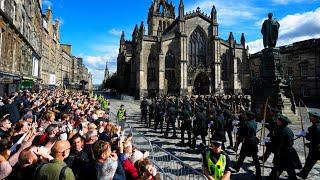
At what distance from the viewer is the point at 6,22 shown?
55.6 feet

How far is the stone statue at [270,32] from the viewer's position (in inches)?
705

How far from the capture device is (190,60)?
166 feet

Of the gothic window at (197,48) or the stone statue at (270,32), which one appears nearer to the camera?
the stone statue at (270,32)

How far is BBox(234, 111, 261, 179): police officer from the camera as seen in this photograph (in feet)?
24.4

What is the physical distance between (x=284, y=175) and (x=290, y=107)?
1071cm

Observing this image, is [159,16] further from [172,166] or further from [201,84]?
[172,166]

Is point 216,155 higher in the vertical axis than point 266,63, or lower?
lower

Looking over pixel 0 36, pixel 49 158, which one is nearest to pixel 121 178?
pixel 49 158

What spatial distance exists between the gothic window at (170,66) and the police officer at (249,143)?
1574 inches

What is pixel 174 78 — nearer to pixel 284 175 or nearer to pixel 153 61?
pixel 153 61

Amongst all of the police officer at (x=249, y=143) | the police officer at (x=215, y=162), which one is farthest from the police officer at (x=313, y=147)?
the police officer at (x=215, y=162)

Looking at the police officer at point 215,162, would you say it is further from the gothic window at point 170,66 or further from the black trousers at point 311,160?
the gothic window at point 170,66

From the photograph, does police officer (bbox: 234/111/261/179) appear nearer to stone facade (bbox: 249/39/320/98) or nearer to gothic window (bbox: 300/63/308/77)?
stone facade (bbox: 249/39/320/98)

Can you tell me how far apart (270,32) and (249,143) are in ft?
41.2
